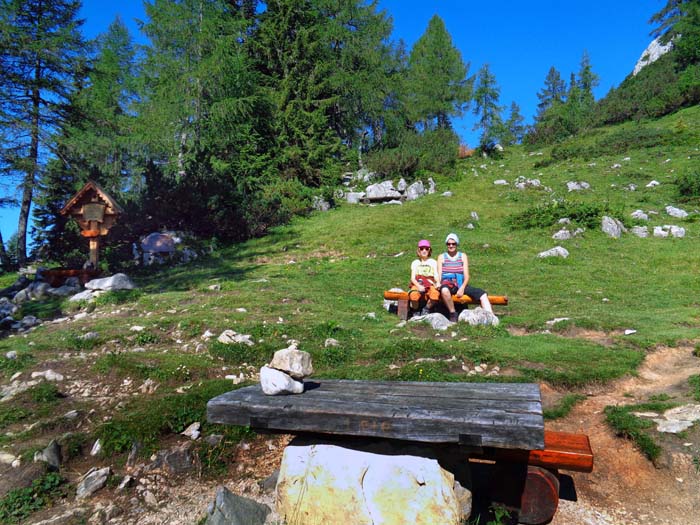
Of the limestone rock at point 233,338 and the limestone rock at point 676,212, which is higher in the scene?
the limestone rock at point 676,212

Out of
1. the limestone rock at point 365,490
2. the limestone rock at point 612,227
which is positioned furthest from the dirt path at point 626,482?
the limestone rock at point 612,227

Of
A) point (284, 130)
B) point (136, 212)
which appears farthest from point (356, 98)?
point (136, 212)

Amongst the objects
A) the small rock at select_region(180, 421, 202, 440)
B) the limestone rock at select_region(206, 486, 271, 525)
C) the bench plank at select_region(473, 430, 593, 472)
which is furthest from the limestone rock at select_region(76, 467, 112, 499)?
the bench plank at select_region(473, 430, 593, 472)

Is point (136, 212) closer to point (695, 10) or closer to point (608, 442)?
point (608, 442)

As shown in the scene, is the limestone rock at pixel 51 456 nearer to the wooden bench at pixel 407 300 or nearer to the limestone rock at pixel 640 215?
the wooden bench at pixel 407 300

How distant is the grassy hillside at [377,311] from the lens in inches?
261

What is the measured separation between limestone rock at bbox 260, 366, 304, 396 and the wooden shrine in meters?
13.0

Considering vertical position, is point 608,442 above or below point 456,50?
below

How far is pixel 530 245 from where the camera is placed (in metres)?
16.4

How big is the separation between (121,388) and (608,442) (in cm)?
572

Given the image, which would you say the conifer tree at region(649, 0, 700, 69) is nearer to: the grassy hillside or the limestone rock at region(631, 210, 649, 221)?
the grassy hillside

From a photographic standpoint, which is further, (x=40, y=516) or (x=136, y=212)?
(x=136, y=212)

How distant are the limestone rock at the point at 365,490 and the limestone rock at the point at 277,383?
48 centimetres

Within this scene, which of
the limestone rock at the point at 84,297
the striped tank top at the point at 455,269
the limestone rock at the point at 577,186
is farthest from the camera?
the limestone rock at the point at 577,186
